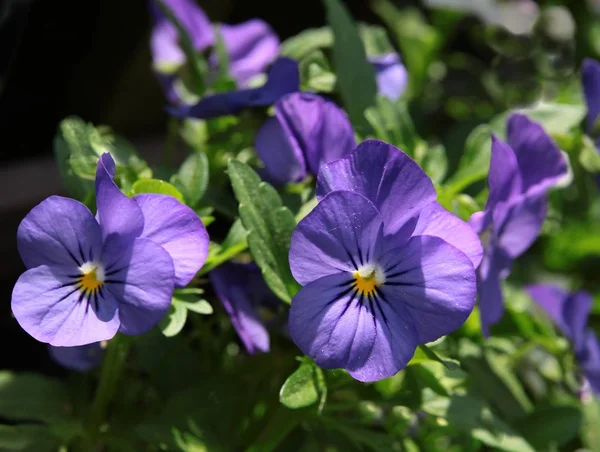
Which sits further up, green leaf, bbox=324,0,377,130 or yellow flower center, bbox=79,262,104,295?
yellow flower center, bbox=79,262,104,295

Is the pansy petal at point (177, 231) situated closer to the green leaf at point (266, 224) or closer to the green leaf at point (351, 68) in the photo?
the green leaf at point (266, 224)

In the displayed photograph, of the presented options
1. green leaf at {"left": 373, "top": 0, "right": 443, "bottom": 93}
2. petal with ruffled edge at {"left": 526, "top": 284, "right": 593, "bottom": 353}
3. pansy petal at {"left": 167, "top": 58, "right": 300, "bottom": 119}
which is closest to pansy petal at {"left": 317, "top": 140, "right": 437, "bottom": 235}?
pansy petal at {"left": 167, "top": 58, "right": 300, "bottom": 119}

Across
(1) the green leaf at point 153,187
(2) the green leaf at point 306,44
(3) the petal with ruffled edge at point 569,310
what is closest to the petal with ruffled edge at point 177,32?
(2) the green leaf at point 306,44

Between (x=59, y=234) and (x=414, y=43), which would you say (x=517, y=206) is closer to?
(x=59, y=234)

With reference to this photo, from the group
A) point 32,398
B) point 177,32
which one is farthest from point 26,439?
point 177,32

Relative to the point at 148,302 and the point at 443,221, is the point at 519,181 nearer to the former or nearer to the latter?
the point at 443,221

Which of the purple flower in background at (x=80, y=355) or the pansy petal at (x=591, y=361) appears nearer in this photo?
the purple flower in background at (x=80, y=355)

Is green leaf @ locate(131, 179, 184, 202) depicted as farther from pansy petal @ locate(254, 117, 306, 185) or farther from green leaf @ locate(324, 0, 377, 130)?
green leaf @ locate(324, 0, 377, 130)

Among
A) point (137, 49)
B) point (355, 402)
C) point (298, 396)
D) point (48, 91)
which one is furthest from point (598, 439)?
point (48, 91)
